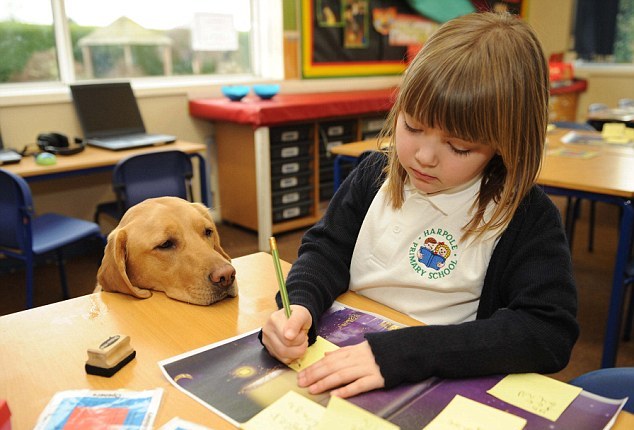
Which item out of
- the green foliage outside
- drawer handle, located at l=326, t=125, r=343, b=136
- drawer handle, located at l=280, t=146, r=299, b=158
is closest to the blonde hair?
drawer handle, located at l=280, t=146, r=299, b=158

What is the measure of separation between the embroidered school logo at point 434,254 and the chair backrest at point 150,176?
6.00 feet

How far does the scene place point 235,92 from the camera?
3.91 metres

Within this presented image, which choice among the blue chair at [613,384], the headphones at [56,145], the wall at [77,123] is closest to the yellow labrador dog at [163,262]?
the blue chair at [613,384]

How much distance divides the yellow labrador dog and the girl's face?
1.45ft

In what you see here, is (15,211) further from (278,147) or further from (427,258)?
(427,258)

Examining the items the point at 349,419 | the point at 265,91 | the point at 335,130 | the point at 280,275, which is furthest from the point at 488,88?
the point at 335,130

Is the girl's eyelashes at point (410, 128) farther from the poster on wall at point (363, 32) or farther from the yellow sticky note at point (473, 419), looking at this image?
the poster on wall at point (363, 32)

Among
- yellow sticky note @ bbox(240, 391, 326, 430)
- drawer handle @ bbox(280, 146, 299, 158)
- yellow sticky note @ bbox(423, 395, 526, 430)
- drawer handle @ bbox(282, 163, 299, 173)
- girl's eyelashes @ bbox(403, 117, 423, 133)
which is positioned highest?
girl's eyelashes @ bbox(403, 117, 423, 133)

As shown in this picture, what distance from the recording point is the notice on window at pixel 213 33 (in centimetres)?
421

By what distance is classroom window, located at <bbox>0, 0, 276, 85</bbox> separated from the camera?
11.3 ft

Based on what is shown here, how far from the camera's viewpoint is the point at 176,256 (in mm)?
1167

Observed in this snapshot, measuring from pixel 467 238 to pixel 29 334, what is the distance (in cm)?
82

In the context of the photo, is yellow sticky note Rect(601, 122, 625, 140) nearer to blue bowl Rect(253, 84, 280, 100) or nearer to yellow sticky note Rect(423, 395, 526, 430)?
→ blue bowl Rect(253, 84, 280, 100)

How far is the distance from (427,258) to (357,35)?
13.6 feet
